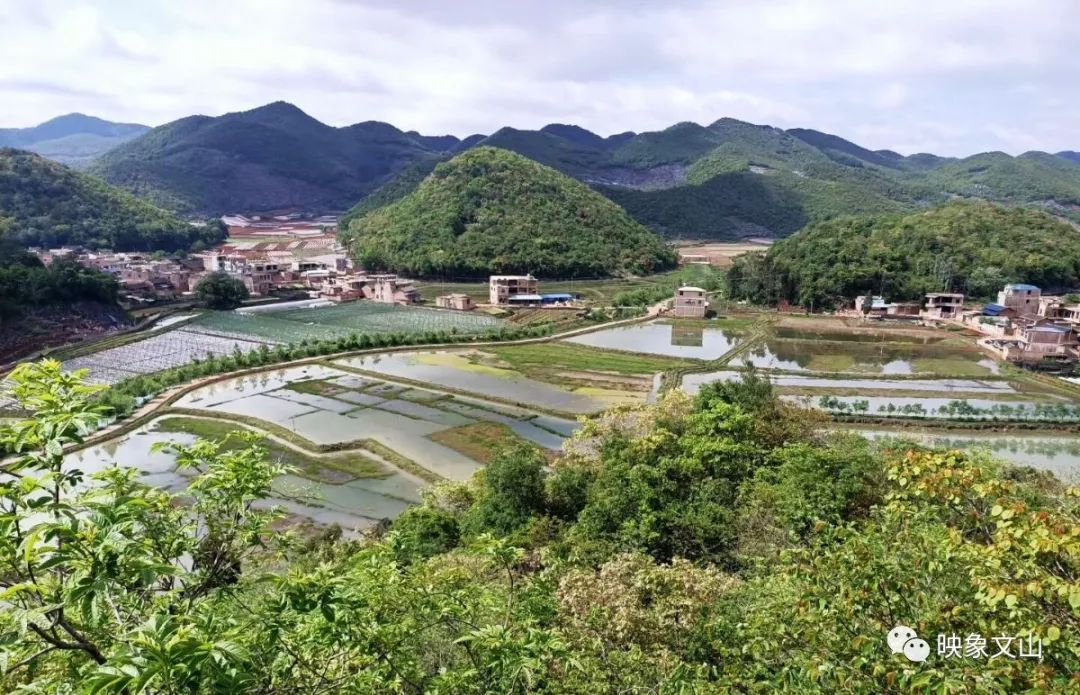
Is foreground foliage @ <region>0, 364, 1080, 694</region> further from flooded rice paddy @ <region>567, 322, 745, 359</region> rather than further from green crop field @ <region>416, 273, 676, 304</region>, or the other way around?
green crop field @ <region>416, 273, 676, 304</region>

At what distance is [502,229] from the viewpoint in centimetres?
7106

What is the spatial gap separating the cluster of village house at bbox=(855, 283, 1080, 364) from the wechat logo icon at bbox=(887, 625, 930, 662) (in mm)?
38093

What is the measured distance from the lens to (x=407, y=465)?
2145cm

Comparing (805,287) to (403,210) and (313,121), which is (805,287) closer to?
(403,210)

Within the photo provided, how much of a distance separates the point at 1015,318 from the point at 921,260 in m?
13.5

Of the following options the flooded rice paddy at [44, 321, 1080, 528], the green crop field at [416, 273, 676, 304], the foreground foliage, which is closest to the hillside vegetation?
the flooded rice paddy at [44, 321, 1080, 528]

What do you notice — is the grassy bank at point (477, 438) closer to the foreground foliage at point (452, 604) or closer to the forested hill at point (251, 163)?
the foreground foliage at point (452, 604)

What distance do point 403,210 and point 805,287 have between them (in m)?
48.3

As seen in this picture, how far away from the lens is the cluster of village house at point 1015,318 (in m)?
34.1

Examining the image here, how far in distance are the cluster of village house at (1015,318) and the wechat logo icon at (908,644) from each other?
3809cm

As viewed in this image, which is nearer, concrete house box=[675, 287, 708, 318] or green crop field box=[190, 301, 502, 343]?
green crop field box=[190, 301, 502, 343]

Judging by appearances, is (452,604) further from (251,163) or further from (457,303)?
(251,163)

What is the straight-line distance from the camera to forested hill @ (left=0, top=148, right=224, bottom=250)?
67.2 meters

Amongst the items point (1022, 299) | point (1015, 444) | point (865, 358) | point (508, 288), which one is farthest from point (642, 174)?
point (1015, 444)
